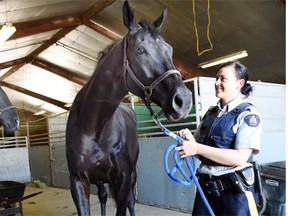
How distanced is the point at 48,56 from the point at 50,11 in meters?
3.98

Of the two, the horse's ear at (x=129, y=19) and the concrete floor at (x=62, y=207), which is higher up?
the horse's ear at (x=129, y=19)

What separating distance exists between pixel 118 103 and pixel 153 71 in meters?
0.40

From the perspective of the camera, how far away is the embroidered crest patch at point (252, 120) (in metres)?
1.18

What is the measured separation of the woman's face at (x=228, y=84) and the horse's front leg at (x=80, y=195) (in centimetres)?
95

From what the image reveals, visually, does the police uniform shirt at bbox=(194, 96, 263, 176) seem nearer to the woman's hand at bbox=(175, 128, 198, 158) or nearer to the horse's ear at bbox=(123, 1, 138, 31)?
the woman's hand at bbox=(175, 128, 198, 158)

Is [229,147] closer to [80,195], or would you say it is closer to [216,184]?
[216,184]

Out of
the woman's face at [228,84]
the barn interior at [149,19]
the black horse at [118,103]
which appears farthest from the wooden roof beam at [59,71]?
the woman's face at [228,84]

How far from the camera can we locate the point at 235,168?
48.2 inches

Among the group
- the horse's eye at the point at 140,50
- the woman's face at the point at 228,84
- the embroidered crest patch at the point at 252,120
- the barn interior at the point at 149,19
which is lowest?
the embroidered crest patch at the point at 252,120

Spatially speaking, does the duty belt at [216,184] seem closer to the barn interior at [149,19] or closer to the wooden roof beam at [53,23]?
the barn interior at [149,19]

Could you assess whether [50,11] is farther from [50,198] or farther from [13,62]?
[13,62]

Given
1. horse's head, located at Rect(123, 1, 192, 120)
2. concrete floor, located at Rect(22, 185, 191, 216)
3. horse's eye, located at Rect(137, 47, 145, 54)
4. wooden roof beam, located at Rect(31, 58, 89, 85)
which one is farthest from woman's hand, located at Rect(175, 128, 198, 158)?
wooden roof beam, located at Rect(31, 58, 89, 85)

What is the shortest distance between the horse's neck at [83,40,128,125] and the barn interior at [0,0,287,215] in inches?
77.4

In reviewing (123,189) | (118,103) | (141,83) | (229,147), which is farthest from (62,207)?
(229,147)
